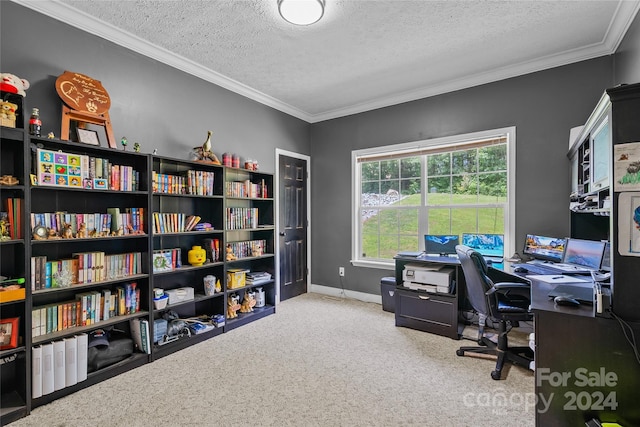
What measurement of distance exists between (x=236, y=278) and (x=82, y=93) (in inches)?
87.5

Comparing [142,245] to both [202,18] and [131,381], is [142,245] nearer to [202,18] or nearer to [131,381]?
[131,381]

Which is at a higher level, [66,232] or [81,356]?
[66,232]

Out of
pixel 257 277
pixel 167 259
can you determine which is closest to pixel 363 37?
pixel 167 259

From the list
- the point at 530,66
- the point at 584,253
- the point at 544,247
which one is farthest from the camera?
the point at 530,66

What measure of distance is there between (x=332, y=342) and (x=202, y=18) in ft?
10.3

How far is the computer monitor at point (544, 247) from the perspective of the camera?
279cm

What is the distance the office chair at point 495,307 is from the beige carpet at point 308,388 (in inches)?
3.9

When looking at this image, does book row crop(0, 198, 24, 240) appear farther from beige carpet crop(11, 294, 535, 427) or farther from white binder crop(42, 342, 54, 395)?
beige carpet crop(11, 294, 535, 427)

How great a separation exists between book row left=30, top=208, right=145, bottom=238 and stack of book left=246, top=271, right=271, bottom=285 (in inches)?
56.1

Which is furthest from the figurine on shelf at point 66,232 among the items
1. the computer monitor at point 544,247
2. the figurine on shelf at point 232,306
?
the computer monitor at point 544,247

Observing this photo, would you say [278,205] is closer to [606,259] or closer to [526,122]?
[526,122]

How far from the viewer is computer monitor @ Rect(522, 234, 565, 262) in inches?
110

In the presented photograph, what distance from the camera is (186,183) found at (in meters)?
2.94

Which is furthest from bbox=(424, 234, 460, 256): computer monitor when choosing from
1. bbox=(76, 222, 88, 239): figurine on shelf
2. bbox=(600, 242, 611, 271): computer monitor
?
bbox=(76, 222, 88, 239): figurine on shelf
